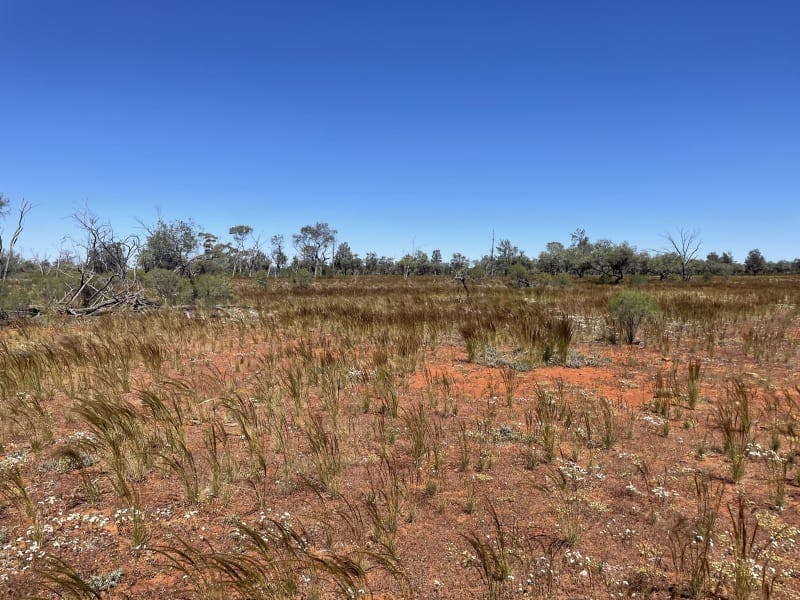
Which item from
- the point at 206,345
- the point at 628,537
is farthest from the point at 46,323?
the point at 628,537

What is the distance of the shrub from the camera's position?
9895 millimetres

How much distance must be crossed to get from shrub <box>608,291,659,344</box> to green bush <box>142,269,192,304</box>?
16739 mm

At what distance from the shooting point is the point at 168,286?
16.9 metres

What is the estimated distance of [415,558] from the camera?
2.59 m

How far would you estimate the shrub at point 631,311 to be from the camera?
9.89 m

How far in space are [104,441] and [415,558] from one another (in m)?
3.58

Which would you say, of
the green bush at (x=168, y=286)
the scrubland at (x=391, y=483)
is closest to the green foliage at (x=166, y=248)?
the green bush at (x=168, y=286)

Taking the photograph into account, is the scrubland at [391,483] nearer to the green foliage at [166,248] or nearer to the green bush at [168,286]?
the green bush at [168,286]

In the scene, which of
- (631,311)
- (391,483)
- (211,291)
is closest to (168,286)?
(211,291)

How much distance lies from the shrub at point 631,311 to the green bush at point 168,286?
16.7 metres

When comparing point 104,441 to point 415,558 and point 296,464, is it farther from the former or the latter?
point 415,558

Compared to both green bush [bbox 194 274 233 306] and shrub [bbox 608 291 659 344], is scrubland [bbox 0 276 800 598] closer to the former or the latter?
shrub [bbox 608 291 659 344]

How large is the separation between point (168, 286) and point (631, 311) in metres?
18.0

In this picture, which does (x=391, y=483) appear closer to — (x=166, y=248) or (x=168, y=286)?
(x=168, y=286)
